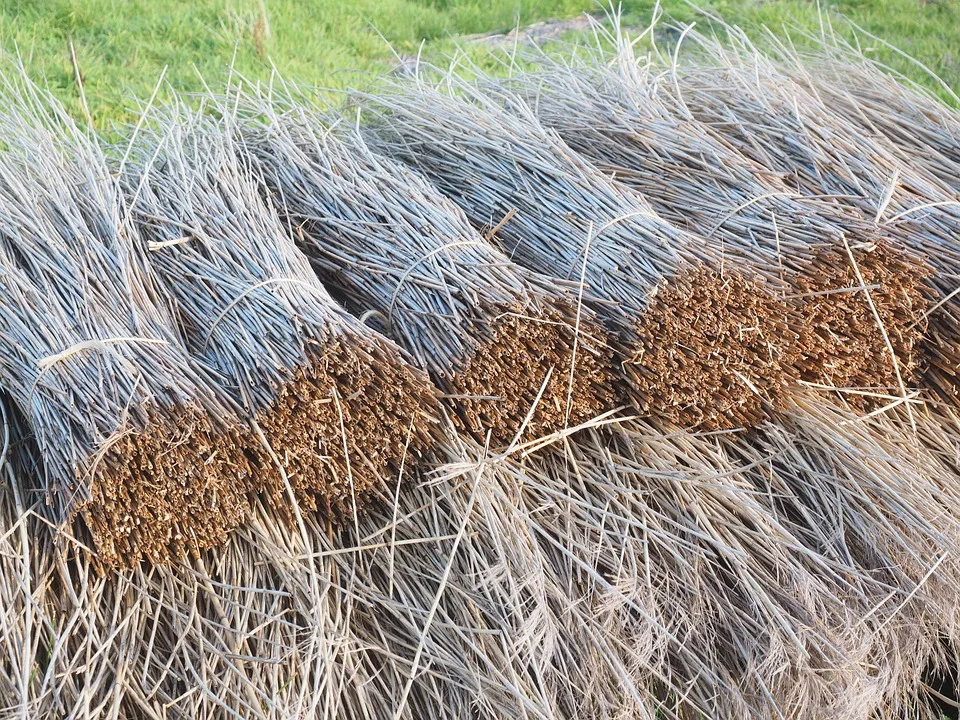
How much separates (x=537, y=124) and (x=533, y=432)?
3.07ft

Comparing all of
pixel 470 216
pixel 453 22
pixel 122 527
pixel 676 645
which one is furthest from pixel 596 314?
pixel 453 22

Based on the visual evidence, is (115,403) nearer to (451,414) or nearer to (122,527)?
(122,527)

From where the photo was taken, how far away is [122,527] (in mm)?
1646

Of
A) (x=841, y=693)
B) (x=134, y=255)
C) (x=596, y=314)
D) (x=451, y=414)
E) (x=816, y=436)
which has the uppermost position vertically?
(x=134, y=255)

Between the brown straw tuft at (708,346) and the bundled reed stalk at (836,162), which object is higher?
the bundled reed stalk at (836,162)

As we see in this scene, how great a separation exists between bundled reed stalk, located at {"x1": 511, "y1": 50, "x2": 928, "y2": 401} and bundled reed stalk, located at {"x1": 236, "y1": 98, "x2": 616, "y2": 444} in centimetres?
45

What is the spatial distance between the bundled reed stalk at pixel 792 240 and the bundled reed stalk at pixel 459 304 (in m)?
0.45

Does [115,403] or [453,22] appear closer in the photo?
[115,403]

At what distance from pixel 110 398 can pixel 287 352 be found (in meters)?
0.34

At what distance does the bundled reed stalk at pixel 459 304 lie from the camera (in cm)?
188

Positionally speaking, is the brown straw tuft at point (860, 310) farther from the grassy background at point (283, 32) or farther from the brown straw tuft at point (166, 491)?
the grassy background at point (283, 32)

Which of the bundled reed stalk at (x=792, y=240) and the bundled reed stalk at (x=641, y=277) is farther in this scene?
the bundled reed stalk at (x=792, y=240)

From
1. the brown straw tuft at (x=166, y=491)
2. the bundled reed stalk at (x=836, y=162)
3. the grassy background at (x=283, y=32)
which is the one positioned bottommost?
the brown straw tuft at (x=166, y=491)

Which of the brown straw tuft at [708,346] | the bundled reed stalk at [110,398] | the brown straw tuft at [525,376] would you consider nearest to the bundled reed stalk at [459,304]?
the brown straw tuft at [525,376]
